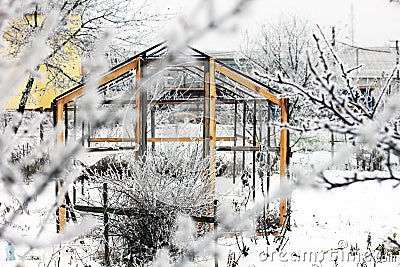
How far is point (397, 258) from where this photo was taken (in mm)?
6105

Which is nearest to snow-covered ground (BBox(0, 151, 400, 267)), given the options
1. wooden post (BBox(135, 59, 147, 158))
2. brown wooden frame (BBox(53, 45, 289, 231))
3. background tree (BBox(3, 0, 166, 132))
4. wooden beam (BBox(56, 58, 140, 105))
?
brown wooden frame (BBox(53, 45, 289, 231))

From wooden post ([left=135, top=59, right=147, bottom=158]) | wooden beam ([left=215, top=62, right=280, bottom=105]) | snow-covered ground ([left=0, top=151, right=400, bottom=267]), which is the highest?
→ wooden beam ([left=215, top=62, right=280, bottom=105])

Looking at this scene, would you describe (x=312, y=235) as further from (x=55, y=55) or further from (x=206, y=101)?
(x=55, y=55)

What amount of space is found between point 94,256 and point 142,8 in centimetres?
662

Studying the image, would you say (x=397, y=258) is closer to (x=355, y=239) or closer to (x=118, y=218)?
(x=355, y=239)

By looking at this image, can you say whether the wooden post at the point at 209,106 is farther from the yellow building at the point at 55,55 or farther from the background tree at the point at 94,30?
the background tree at the point at 94,30

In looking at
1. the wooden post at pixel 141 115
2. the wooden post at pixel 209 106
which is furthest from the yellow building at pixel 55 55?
the wooden post at pixel 209 106

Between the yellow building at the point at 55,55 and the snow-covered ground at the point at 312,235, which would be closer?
the snow-covered ground at the point at 312,235

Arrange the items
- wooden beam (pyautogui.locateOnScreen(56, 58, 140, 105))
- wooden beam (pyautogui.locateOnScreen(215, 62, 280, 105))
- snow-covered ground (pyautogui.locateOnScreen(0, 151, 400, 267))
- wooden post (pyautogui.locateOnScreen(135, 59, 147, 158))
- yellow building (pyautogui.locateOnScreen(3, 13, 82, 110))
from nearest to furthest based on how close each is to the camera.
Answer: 1. snow-covered ground (pyautogui.locateOnScreen(0, 151, 400, 267))
2. wooden post (pyautogui.locateOnScreen(135, 59, 147, 158))
3. wooden beam (pyautogui.locateOnScreen(56, 58, 140, 105))
4. wooden beam (pyautogui.locateOnScreen(215, 62, 280, 105))
5. yellow building (pyautogui.locateOnScreen(3, 13, 82, 110))

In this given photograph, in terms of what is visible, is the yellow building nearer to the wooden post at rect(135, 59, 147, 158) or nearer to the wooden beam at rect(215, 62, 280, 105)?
the wooden post at rect(135, 59, 147, 158)

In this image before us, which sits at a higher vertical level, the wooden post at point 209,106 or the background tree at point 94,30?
the background tree at point 94,30

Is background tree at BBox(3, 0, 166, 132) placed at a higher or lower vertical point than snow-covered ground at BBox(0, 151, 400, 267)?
higher

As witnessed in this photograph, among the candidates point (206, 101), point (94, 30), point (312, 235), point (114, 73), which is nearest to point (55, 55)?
point (94, 30)

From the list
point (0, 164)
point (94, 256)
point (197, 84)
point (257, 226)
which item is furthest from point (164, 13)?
point (0, 164)
